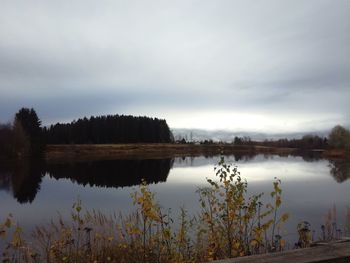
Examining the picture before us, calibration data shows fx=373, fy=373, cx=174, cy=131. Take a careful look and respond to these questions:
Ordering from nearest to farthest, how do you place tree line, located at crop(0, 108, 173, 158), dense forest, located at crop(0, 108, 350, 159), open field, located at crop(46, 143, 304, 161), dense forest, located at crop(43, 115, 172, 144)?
dense forest, located at crop(0, 108, 350, 159) → tree line, located at crop(0, 108, 173, 158) → open field, located at crop(46, 143, 304, 161) → dense forest, located at crop(43, 115, 172, 144)

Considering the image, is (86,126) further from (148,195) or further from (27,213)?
(148,195)

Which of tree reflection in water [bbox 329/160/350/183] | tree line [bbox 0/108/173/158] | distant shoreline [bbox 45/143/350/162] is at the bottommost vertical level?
tree reflection in water [bbox 329/160/350/183]

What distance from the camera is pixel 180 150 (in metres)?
150

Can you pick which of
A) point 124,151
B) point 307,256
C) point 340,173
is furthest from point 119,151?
point 307,256

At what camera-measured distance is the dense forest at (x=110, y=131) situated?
150 meters

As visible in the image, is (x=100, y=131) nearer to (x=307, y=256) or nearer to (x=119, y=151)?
(x=119, y=151)

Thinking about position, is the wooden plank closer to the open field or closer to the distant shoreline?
the distant shoreline

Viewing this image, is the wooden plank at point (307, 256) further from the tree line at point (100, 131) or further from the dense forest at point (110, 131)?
the dense forest at point (110, 131)

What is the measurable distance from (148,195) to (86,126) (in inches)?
5952

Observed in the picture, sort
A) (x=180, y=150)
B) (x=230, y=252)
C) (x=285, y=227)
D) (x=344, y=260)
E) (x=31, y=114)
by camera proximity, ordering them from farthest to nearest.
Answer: (x=180, y=150), (x=31, y=114), (x=285, y=227), (x=230, y=252), (x=344, y=260)

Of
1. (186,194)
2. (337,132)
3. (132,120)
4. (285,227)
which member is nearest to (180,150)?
(132,120)

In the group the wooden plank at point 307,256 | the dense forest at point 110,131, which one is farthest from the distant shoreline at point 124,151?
the wooden plank at point 307,256

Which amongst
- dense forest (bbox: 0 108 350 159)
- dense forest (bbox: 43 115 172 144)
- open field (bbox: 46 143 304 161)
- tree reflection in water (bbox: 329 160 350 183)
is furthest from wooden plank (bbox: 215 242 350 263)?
dense forest (bbox: 43 115 172 144)

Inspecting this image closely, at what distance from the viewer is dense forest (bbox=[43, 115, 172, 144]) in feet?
490
